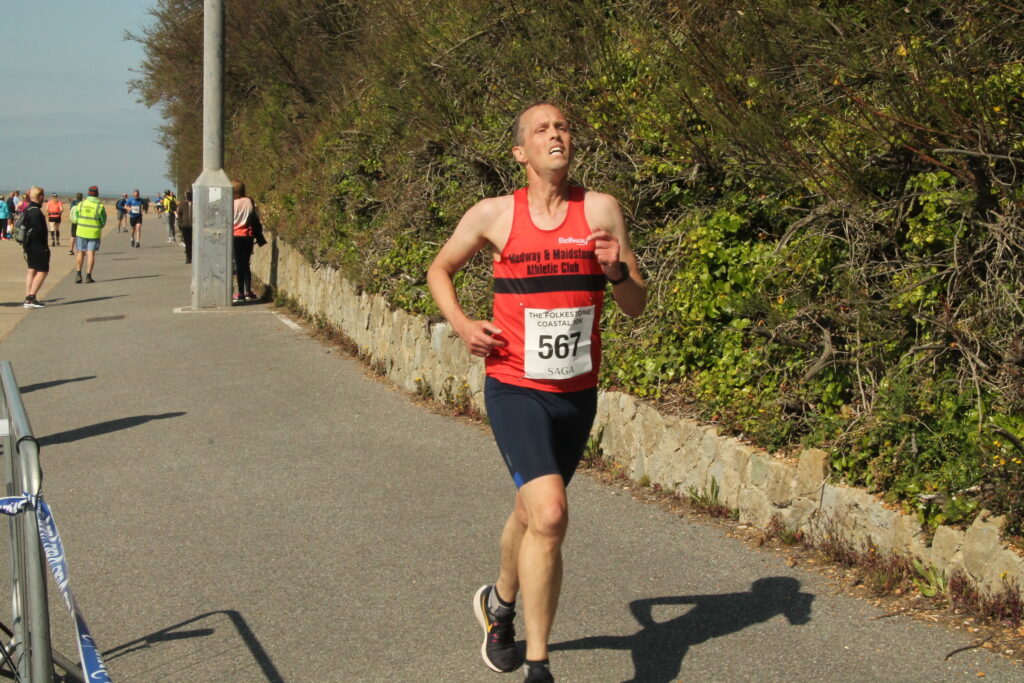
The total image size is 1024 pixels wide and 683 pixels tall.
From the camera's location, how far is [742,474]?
6184 mm

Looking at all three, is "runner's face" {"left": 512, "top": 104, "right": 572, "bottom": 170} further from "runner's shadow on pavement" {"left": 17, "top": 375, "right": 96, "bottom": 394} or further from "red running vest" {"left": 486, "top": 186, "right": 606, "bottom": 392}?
"runner's shadow on pavement" {"left": 17, "top": 375, "right": 96, "bottom": 394}

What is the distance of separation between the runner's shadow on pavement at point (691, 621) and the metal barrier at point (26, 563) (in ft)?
6.65

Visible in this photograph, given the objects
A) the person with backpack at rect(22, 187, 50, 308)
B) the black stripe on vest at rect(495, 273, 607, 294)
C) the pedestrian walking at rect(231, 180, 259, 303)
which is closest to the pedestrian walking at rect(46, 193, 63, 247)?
the person with backpack at rect(22, 187, 50, 308)

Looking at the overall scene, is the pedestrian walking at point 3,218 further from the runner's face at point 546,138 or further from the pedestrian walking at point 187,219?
the runner's face at point 546,138

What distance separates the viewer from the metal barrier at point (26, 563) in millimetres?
2992

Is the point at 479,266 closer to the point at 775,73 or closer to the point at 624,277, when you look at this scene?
the point at 775,73

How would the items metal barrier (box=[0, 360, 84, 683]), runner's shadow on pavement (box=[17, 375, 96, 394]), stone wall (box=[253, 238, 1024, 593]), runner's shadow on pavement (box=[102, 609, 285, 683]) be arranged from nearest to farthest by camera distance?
metal barrier (box=[0, 360, 84, 683]) < runner's shadow on pavement (box=[102, 609, 285, 683]) < stone wall (box=[253, 238, 1024, 593]) < runner's shadow on pavement (box=[17, 375, 96, 394])

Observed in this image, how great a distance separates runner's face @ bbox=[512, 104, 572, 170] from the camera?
4195 mm

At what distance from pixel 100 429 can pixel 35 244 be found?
402 inches

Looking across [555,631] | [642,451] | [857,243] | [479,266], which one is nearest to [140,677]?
[555,631]

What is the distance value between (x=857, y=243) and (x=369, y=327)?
24.7ft

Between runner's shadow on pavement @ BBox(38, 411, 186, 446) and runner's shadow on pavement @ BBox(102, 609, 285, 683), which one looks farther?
runner's shadow on pavement @ BBox(38, 411, 186, 446)

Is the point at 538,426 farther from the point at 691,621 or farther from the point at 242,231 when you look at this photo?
the point at 242,231

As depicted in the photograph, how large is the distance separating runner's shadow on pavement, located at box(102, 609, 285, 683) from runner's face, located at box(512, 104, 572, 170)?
7.32 ft
